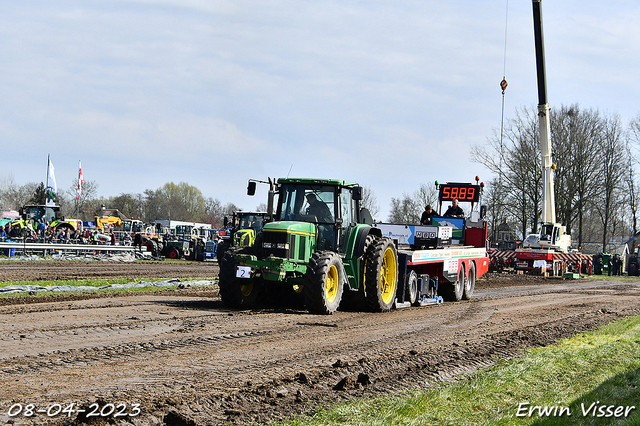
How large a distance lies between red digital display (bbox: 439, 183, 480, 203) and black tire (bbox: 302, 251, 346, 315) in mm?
8207

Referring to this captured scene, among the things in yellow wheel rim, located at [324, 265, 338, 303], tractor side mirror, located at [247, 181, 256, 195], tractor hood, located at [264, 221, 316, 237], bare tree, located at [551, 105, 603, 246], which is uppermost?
bare tree, located at [551, 105, 603, 246]

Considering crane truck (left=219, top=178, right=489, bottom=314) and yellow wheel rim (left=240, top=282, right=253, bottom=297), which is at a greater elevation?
crane truck (left=219, top=178, right=489, bottom=314)

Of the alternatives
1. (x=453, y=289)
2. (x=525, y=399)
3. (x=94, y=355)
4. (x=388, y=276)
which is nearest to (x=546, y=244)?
(x=453, y=289)

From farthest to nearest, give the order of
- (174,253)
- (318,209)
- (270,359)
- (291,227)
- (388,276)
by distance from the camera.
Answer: (174,253) → (388,276) → (318,209) → (291,227) → (270,359)

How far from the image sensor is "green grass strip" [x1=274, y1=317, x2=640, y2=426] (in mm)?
5191

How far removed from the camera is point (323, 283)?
1108cm

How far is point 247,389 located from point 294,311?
20.4ft

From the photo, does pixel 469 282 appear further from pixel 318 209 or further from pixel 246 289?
pixel 246 289

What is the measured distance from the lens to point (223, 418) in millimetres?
4922

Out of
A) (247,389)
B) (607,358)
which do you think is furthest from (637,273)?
(247,389)

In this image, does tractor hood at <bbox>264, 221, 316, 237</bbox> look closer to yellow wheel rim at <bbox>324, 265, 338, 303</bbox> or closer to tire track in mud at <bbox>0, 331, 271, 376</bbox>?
yellow wheel rim at <bbox>324, 265, 338, 303</bbox>

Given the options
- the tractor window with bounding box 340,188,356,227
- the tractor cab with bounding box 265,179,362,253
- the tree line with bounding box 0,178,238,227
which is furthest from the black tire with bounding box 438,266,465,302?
the tree line with bounding box 0,178,238,227

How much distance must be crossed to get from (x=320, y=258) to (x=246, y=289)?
1994 millimetres

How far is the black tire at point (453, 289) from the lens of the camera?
16766 millimetres
